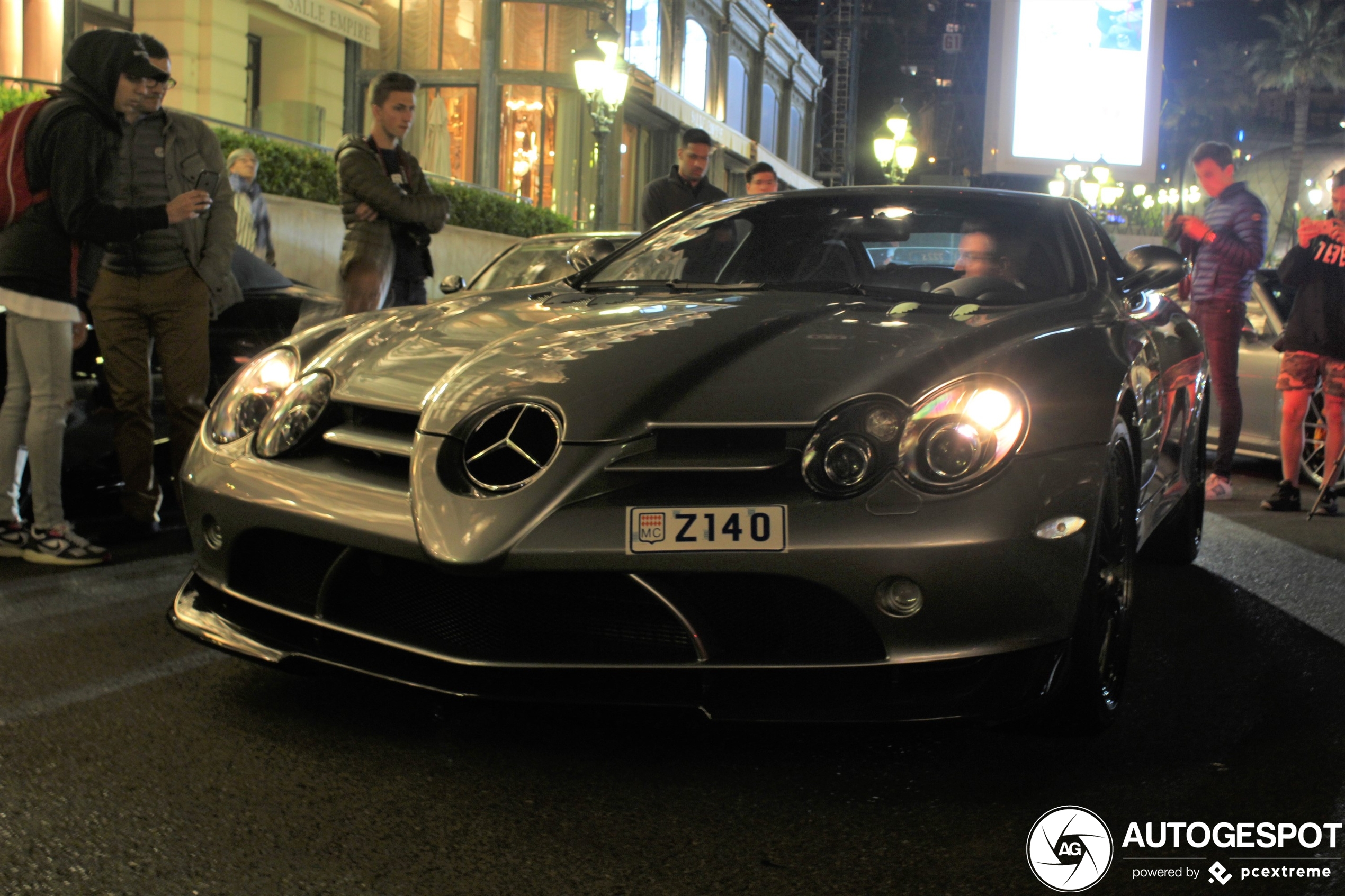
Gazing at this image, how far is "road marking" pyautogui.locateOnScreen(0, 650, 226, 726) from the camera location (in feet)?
9.82

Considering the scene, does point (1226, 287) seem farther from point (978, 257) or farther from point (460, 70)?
point (460, 70)

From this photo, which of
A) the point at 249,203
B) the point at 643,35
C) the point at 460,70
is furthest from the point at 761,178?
the point at 643,35

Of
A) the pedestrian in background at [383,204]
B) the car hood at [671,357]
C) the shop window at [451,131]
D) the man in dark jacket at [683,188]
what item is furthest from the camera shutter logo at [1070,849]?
the shop window at [451,131]

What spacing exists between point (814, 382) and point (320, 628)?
3.57 feet

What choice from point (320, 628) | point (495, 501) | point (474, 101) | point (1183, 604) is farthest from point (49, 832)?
point (474, 101)

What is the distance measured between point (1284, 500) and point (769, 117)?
132 ft

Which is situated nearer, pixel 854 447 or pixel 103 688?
pixel 854 447

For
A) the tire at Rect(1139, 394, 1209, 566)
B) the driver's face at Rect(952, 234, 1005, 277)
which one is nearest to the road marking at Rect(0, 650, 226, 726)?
the driver's face at Rect(952, 234, 1005, 277)

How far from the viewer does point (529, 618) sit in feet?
8.43

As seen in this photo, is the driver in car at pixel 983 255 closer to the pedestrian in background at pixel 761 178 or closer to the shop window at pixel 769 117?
the pedestrian in background at pixel 761 178

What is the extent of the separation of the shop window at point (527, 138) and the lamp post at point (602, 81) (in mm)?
11872

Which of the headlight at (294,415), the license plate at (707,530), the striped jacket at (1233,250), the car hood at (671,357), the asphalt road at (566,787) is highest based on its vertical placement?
the striped jacket at (1233,250)

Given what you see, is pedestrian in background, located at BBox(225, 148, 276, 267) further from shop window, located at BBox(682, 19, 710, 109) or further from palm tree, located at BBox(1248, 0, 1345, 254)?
palm tree, located at BBox(1248, 0, 1345, 254)

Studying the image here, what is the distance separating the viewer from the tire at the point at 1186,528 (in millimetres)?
5090
